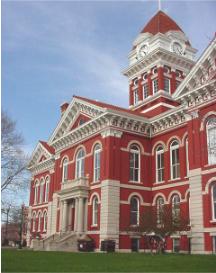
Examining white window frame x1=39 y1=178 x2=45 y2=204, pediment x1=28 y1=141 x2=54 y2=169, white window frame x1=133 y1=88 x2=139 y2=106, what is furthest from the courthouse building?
white window frame x1=39 y1=178 x2=45 y2=204

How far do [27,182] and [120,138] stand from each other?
408 inches

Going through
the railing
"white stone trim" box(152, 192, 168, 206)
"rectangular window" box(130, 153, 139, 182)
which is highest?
"rectangular window" box(130, 153, 139, 182)

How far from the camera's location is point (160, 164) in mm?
33625

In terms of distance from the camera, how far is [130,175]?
108ft

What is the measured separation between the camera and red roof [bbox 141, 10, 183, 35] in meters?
45.9

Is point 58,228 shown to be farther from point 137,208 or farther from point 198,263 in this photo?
point 198,263

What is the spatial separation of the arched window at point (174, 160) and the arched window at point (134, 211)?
380 centimetres

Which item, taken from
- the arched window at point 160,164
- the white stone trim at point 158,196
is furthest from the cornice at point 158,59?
the white stone trim at point 158,196

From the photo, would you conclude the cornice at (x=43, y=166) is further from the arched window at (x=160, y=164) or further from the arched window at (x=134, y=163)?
the arched window at (x=160, y=164)

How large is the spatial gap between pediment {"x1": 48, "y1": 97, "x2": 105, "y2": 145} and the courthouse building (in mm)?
94

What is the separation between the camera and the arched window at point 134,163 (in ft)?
109

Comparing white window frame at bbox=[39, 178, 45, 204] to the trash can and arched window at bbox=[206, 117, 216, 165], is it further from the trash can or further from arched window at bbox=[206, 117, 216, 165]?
arched window at bbox=[206, 117, 216, 165]

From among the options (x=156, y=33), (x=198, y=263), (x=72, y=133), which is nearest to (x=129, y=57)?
(x=156, y=33)

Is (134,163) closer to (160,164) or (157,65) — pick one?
(160,164)
